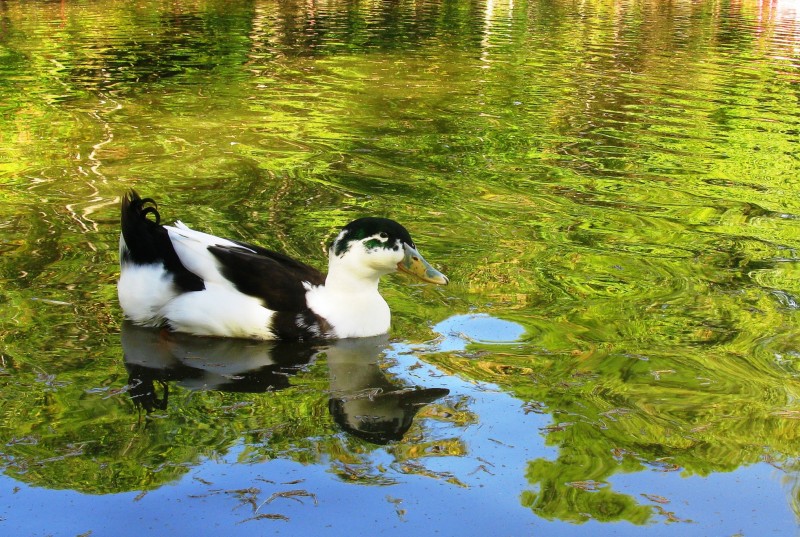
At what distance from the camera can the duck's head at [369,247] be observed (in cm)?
629

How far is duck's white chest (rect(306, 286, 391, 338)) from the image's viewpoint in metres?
6.29

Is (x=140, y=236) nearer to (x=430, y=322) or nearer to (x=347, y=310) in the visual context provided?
(x=347, y=310)

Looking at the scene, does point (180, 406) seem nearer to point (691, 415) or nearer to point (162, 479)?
point (162, 479)

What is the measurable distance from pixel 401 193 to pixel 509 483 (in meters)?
5.20

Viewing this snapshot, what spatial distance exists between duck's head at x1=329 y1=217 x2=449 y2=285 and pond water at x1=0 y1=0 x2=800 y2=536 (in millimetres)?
478

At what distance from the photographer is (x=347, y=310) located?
6316mm

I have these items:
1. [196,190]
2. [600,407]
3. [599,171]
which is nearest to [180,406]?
[600,407]

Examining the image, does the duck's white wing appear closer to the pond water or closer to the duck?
the duck

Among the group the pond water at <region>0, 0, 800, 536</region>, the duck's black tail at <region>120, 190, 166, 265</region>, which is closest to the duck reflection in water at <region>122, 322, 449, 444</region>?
the pond water at <region>0, 0, 800, 536</region>

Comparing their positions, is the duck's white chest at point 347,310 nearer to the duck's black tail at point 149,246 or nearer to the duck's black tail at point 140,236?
the duck's black tail at point 149,246

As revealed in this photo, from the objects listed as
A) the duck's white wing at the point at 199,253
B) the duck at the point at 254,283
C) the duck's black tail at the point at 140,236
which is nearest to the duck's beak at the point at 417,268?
the duck at the point at 254,283

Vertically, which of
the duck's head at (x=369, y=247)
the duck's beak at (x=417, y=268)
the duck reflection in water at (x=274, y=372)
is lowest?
the duck reflection in water at (x=274, y=372)

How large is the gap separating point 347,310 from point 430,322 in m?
0.65

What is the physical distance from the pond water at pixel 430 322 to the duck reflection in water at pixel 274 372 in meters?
0.02
